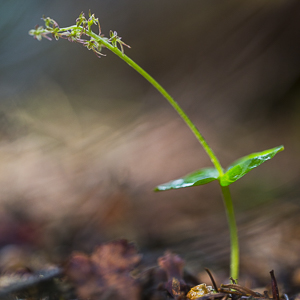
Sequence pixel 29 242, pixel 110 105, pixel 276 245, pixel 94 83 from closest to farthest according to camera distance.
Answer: pixel 276 245
pixel 29 242
pixel 110 105
pixel 94 83

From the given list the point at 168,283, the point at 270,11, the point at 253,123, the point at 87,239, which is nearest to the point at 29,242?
the point at 87,239

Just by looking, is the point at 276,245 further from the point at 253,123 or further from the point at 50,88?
the point at 50,88

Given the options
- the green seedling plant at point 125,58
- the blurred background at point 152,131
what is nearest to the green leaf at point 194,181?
the green seedling plant at point 125,58

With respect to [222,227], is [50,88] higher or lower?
higher

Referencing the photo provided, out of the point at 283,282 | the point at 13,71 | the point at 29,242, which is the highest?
the point at 13,71

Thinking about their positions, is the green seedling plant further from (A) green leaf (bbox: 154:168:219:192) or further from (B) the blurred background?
(B) the blurred background

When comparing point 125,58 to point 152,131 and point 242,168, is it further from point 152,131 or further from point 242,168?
point 152,131

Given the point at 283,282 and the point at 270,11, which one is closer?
the point at 283,282

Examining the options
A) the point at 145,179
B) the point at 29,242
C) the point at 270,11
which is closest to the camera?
the point at 29,242

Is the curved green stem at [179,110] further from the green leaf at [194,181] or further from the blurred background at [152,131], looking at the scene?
the blurred background at [152,131]
